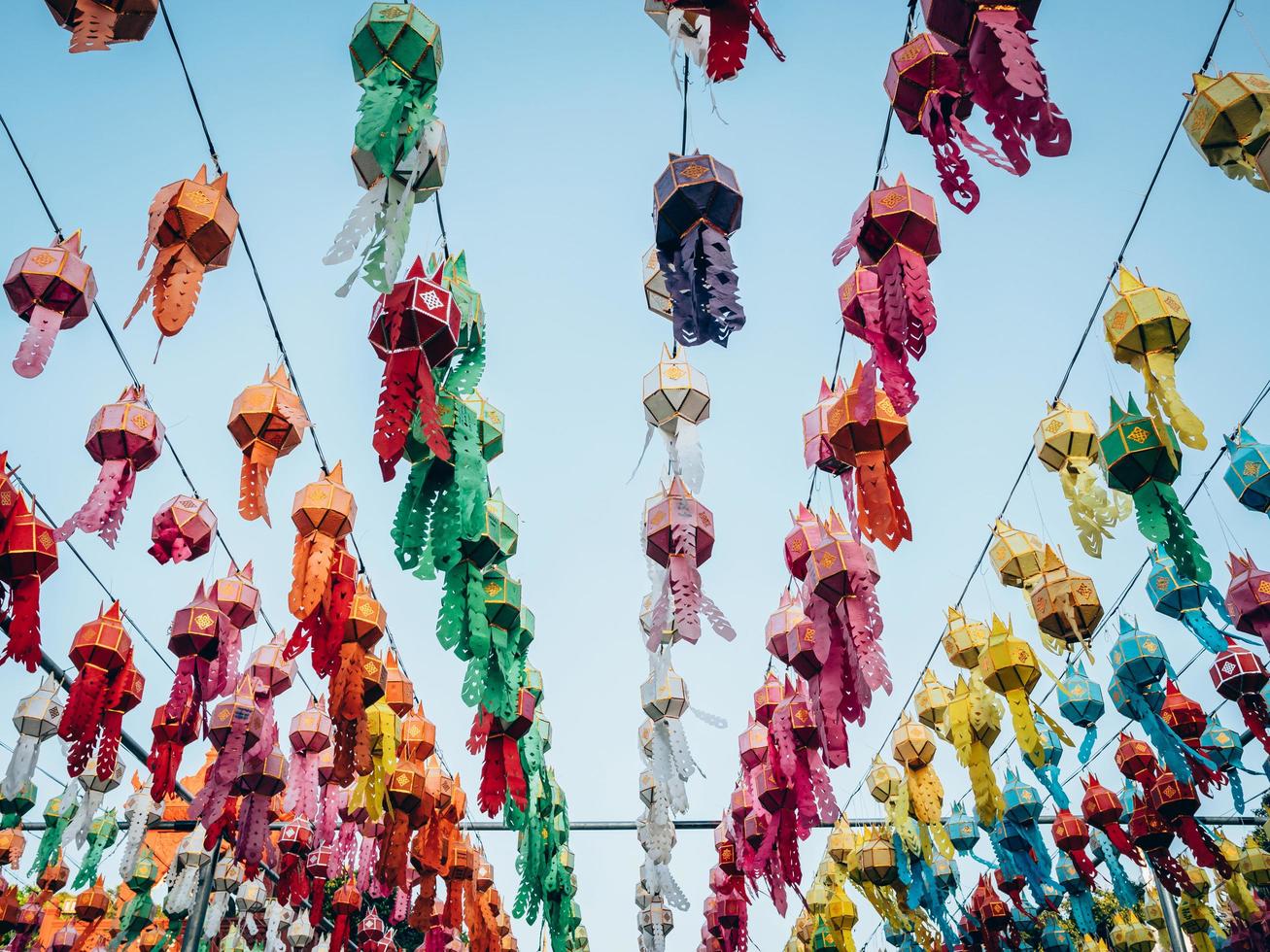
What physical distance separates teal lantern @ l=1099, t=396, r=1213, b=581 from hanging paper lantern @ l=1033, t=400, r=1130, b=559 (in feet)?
0.54

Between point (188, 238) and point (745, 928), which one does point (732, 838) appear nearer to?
point (745, 928)

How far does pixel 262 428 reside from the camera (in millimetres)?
5328

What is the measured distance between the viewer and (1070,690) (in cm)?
844

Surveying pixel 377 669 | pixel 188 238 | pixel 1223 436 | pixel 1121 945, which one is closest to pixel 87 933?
pixel 377 669

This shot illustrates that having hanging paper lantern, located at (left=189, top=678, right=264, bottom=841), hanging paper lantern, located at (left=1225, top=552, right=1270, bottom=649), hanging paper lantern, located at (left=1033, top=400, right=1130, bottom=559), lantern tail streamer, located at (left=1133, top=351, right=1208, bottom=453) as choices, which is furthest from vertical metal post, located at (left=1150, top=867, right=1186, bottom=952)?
hanging paper lantern, located at (left=189, top=678, right=264, bottom=841)

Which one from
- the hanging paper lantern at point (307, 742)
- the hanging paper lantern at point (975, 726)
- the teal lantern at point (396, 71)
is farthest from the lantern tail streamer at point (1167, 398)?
the hanging paper lantern at point (307, 742)

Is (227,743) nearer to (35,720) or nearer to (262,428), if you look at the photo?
(35,720)

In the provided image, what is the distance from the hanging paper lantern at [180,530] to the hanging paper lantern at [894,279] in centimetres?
430

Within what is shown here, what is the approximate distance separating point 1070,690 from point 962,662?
168 centimetres

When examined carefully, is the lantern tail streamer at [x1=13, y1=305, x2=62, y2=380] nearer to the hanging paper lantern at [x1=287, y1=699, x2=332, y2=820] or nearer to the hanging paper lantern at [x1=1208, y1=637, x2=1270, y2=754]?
the hanging paper lantern at [x1=287, y1=699, x2=332, y2=820]

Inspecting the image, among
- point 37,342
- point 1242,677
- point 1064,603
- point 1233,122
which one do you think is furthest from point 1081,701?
point 37,342

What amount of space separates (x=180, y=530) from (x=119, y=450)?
760 mm

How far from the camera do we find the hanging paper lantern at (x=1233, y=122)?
4.00 m

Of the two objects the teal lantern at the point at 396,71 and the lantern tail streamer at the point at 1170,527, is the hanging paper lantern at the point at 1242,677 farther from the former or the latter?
the teal lantern at the point at 396,71
